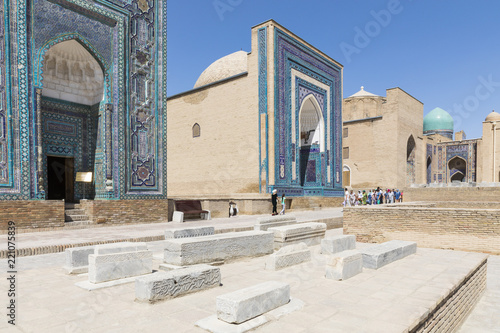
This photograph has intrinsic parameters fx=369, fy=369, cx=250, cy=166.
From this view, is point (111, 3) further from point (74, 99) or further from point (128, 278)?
point (128, 278)

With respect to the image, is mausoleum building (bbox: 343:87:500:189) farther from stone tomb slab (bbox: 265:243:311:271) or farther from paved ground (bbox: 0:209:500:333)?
stone tomb slab (bbox: 265:243:311:271)

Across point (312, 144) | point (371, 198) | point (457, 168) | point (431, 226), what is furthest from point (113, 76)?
point (457, 168)

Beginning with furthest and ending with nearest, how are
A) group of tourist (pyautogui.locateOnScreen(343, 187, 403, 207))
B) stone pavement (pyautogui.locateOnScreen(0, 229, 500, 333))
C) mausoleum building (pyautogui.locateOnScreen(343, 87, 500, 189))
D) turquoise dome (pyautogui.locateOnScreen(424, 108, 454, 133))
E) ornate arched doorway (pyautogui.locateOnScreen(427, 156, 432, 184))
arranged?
turquoise dome (pyautogui.locateOnScreen(424, 108, 454, 133)) < ornate arched doorway (pyautogui.locateOnScreen(427, 156, 432, 184)) < mausoleum building (pyautogui.locateOnScreen(343, 87, 500, 189)) < group of tourist (pyautogui.locateOnScreen(343, 187, 403, 207)) < stone pavement (pyautogui.locateOnScreen(0, 229, 500, 333))

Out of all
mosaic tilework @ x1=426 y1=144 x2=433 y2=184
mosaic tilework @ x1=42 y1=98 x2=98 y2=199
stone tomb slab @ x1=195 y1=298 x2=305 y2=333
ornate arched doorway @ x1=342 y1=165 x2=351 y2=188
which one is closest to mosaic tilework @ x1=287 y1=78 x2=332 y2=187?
ornate arched doorway @ x1=342 y1=165 x2=351 y2=188

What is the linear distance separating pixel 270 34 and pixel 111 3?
301 inches

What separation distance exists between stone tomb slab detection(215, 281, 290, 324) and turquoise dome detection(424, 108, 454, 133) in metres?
42.5

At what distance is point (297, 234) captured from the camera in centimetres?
716

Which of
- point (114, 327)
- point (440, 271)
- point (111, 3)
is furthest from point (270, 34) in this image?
point (114, 327)

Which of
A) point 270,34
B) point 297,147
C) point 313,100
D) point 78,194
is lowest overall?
point 78,194

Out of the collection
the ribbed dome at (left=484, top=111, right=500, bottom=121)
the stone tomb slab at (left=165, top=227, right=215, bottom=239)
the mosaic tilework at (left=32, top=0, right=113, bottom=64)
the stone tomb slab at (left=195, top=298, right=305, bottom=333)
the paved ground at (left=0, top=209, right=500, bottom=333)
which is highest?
the ribbed dome at (left=484, top=111, right=500, bottom=121)

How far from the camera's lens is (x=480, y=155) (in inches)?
1339

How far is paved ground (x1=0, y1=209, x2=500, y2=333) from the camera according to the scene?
3008 mm

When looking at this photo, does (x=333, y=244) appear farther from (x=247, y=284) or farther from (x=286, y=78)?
(x=286, y=78)

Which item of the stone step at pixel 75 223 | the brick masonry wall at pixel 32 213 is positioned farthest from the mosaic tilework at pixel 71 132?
the brick masonry wall at pixel 32 213
